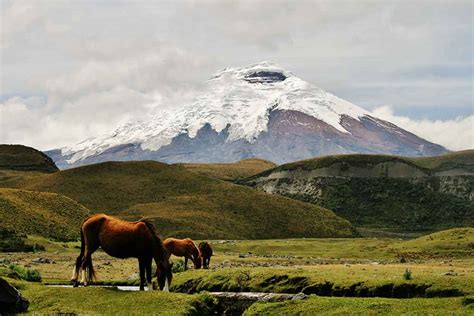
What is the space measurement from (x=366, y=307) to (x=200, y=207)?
145m

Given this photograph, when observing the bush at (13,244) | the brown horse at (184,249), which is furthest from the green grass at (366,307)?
the bush at (13,244)

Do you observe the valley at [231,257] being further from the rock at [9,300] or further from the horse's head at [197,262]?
the horse's head at [197,262]

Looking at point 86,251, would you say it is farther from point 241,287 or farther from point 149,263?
point 241,287

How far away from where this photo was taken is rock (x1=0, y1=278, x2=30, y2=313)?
2812 centimetres

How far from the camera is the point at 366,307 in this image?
28.8 m

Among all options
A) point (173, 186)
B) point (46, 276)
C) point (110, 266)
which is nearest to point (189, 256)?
point (46, 276)

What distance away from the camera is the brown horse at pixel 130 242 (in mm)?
32031

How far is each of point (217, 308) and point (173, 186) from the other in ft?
535

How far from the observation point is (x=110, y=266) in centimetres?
6244

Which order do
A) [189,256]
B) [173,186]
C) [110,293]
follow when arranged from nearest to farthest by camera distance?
1. [110,293]
2. [189,256]
3. [173,186]

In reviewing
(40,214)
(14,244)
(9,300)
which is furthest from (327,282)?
(40,214)

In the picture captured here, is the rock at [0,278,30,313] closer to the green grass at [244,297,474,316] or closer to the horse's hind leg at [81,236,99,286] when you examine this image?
the horse's hind leg at [81,236,99,286]

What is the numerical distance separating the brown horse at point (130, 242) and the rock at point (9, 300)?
16.9ft

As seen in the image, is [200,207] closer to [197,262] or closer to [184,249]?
[197,262]
